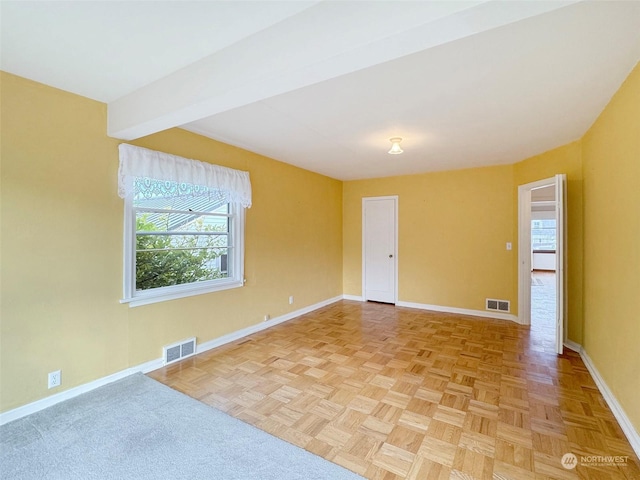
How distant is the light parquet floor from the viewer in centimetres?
172

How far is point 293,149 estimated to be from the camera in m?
3.74

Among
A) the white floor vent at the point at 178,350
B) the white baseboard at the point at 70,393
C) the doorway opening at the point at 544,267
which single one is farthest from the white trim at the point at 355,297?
the white baseboard at the point at 70,393

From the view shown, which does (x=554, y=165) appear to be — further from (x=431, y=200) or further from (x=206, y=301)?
(x=206, y=301)

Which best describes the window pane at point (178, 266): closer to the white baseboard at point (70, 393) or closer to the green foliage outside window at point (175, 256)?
the green foliage outside window at point (175, 256)

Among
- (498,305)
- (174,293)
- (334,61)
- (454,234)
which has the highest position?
(334,61)

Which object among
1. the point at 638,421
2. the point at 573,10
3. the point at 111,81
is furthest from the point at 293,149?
the point at 638,421

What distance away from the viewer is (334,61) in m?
1.38

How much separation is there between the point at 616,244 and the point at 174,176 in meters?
3.80

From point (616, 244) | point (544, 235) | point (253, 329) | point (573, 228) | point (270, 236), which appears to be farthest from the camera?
point (544, 235)

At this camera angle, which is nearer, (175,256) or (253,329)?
(175,256)

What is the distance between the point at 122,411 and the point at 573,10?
143 inches

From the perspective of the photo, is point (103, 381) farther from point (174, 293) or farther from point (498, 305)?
point (498, 305)

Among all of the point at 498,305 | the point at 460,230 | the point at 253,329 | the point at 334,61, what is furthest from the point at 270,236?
the point at 498,305

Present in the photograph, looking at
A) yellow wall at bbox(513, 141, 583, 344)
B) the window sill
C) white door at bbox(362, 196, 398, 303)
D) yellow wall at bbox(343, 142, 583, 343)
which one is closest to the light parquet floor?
yellow wall at bbox(513, 141, 583, 344)
